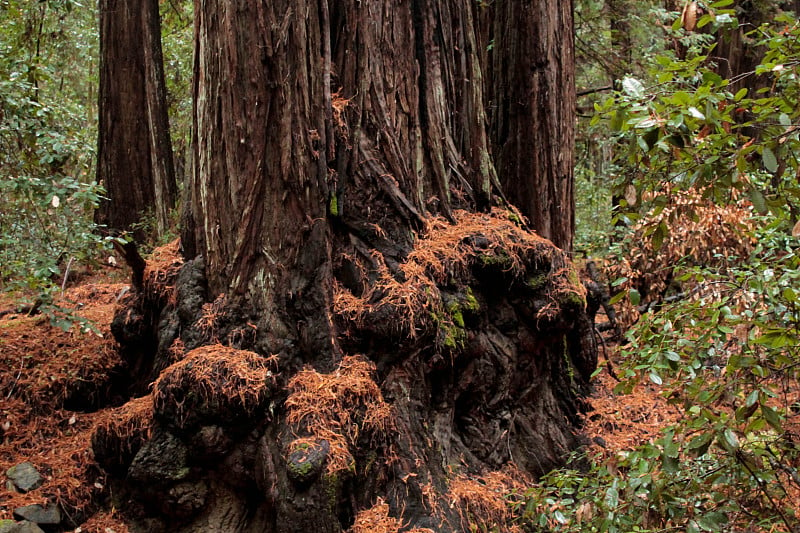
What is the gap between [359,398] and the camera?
3.94 m

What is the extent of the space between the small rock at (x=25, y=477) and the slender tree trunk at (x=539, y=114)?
13.9ft

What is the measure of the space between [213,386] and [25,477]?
164 centimetres

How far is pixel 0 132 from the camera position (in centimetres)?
484

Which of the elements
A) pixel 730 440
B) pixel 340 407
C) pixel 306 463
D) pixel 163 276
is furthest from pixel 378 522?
pixel 163 276

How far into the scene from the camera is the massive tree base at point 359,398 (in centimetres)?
380

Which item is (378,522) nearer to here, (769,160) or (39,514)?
(39,514)

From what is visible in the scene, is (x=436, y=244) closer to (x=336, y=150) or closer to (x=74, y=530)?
(x=336, y=150)

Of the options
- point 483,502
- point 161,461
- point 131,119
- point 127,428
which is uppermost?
point 131,119

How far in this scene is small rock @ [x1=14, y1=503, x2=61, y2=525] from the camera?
397 centimetres

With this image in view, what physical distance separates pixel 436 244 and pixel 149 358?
7.70 feet

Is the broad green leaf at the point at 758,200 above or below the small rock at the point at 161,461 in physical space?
above

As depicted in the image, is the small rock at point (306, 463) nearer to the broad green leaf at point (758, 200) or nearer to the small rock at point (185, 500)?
the small rock at point (185, 500)

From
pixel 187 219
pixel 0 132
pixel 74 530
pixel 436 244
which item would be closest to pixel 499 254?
pixel 436 244

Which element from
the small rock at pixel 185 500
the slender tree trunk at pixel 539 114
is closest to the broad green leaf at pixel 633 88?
the slender tree trunk at pixel 539 114
